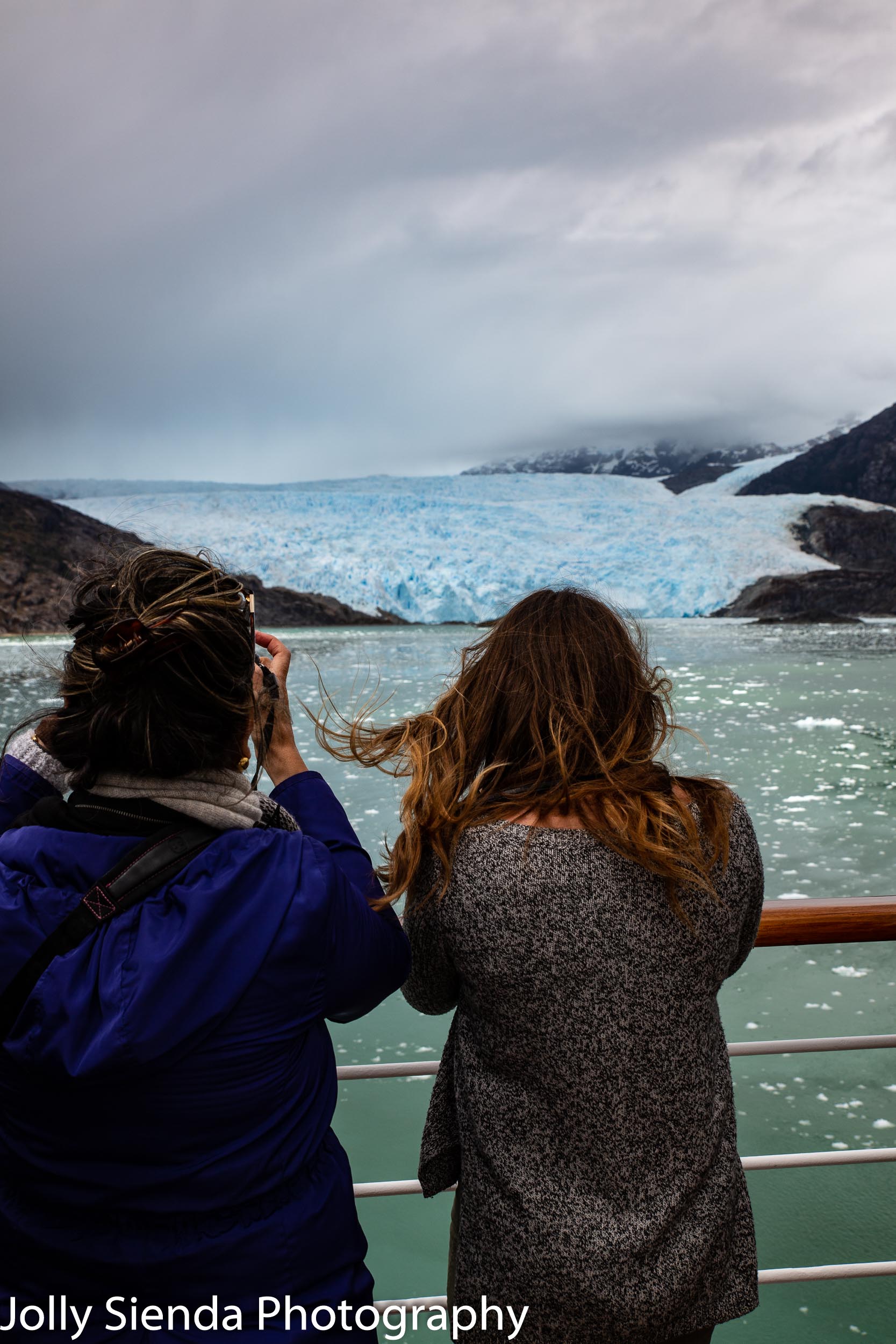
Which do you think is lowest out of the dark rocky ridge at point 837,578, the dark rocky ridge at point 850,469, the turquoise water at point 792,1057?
the turquoise water at point 792,1057

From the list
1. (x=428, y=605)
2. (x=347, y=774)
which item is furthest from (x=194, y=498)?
(x=347, y=774)

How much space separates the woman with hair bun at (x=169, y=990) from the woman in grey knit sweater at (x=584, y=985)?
0.08 m

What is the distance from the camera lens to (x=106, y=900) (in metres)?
0.48

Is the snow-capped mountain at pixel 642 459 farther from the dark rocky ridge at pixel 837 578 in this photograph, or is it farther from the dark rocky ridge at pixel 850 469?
the dark rocky ridge at pixel 837 578

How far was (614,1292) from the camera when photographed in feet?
1.88

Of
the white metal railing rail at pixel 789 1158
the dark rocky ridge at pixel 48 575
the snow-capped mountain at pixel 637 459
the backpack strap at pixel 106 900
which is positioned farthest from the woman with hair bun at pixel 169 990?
the snow-capped mountain at pixel 637 459

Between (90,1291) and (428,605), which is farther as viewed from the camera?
(428,605)

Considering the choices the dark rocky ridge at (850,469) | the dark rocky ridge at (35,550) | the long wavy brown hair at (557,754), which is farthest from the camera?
the dark rocky ridge at (850,469)

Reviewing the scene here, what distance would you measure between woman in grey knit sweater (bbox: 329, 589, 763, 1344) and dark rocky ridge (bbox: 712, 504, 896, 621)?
683 inches

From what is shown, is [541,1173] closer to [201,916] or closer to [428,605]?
[201,916]

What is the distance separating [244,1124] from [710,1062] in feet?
1.01

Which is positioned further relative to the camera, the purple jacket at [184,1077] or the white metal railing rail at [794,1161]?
the white metal railing rail at [794,1161]

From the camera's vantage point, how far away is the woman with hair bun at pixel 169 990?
18.8 inches

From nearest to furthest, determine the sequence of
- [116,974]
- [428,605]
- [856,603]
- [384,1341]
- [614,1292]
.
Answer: [116,974], [614,1292], [384,1341], [428,605], [856,603]
